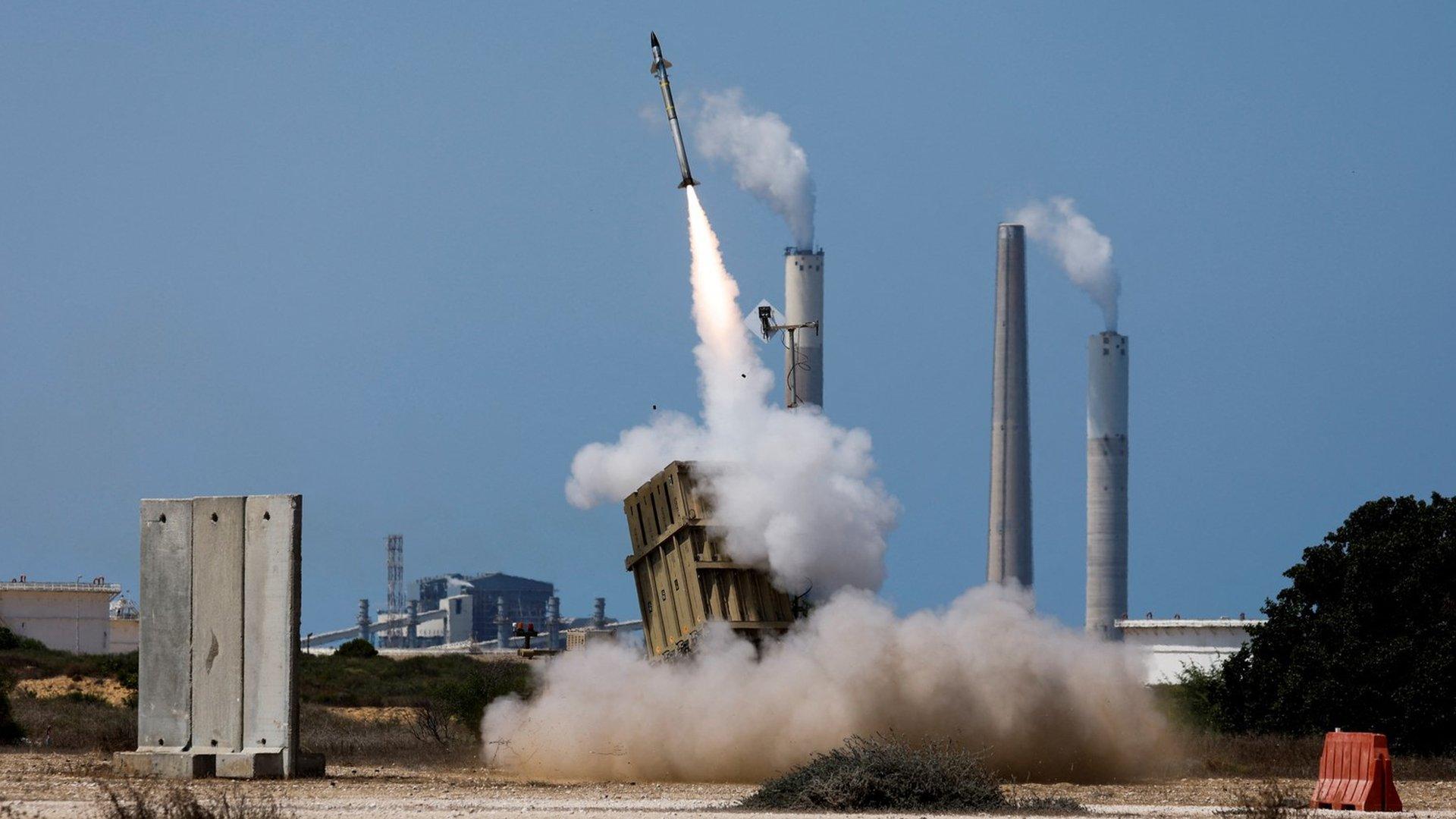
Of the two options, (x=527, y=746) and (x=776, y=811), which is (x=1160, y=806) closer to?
(x=776, y=811)

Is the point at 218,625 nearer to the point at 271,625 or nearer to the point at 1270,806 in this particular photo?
the point at 271,625

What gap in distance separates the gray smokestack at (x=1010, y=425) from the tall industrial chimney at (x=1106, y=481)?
19.5ft

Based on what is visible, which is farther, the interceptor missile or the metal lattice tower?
the metal lattice tower

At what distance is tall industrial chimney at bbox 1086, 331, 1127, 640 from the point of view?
314 ft

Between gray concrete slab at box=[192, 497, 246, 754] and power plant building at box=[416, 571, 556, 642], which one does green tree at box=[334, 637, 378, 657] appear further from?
power plant building at box=[416, 571, 556, 642]

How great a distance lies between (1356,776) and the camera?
2062 cm

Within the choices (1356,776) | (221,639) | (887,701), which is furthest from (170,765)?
(1356,776)

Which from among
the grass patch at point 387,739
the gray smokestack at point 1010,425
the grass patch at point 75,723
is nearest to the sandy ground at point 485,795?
the grass patch at point 387,739

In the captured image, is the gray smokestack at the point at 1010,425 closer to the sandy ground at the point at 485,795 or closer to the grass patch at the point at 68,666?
the grass patch at the point at 68,666

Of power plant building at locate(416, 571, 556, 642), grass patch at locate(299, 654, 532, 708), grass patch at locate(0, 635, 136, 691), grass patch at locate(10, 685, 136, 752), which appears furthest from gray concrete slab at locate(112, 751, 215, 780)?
power plant building at locate(416, 571, 556, 642)

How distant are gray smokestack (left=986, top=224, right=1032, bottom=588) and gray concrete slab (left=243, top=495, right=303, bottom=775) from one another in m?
67.2

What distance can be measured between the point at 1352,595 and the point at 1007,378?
5478 centimetres

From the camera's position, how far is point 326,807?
2002 centimetres

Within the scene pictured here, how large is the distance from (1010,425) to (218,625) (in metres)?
68.9
